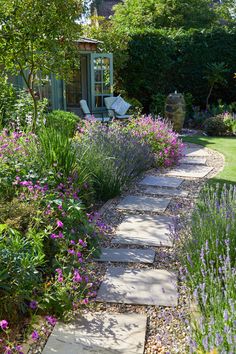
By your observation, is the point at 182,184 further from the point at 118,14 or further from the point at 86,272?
the point at 118,14

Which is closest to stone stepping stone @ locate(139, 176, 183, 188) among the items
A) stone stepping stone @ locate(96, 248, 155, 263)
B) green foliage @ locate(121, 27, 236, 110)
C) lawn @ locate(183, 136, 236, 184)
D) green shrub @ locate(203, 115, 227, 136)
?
lawn @ locate(183, 136, 236, 184)

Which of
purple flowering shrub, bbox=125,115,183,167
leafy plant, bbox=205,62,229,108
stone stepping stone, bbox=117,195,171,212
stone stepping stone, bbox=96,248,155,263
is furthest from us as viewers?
leafy plant, bbox=205,62,229,108

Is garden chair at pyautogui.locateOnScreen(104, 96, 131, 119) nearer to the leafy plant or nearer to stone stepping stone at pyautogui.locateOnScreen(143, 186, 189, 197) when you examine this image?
the leafy plant

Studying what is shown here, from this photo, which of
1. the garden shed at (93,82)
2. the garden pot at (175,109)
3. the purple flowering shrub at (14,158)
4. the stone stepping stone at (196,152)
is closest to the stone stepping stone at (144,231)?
the purple flowering shrub at (14,158)

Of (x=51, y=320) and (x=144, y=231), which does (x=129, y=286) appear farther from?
(x=144, y=231)

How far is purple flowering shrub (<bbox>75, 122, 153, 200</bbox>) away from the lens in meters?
5.21

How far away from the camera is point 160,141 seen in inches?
291

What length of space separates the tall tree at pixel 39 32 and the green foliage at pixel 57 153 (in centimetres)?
173

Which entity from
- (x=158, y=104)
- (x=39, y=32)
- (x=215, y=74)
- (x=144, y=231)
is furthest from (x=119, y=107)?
(x=144, y=231)

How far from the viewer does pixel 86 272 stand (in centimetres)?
316

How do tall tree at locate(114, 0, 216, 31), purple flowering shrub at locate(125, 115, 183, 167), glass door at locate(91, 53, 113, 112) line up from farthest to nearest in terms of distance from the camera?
tall tree at locate(114, 0, 216, 31) < glass door at locate(91, 53, 113, 112) < purple flowering shrub at locate(125, 115, 183, 167)

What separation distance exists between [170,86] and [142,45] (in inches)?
63.8

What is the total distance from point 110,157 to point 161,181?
3.62ft

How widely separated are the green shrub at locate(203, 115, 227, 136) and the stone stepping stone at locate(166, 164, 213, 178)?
13.4 feet
